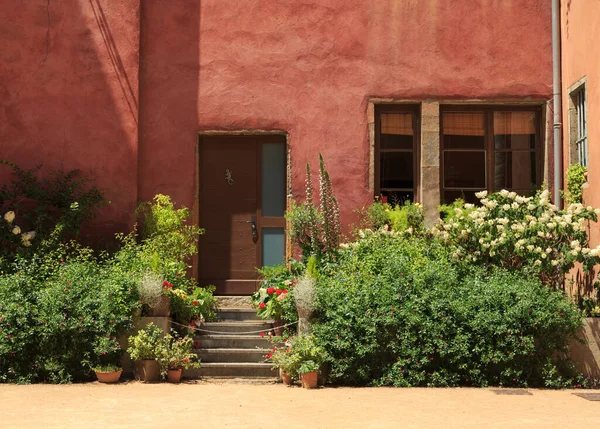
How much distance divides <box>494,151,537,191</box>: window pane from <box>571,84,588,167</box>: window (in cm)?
83

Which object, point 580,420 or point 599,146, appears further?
point 599,146

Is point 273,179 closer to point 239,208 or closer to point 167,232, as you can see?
point 239,208

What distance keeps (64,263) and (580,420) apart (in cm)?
615

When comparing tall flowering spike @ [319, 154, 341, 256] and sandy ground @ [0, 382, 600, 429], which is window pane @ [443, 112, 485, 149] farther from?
sandy ground @ [0, 382, 600, 429]

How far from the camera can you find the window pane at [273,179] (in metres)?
12.2

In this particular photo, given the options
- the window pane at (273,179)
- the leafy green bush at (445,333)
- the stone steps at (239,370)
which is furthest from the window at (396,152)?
the stone steps at (239,370)

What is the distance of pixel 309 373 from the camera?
30.0 feet

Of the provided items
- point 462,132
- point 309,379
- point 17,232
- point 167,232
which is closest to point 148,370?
point 309,379

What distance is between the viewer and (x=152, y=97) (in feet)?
39.7

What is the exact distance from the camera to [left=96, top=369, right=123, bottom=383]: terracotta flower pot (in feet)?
30.9

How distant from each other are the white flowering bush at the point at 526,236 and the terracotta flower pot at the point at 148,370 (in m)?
3.60

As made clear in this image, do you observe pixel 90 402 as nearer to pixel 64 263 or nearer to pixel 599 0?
pixel 64 263

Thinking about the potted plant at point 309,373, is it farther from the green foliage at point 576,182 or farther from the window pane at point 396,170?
the green foliage at point 576,182

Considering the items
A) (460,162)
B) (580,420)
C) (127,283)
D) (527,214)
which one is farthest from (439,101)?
(580,420)
